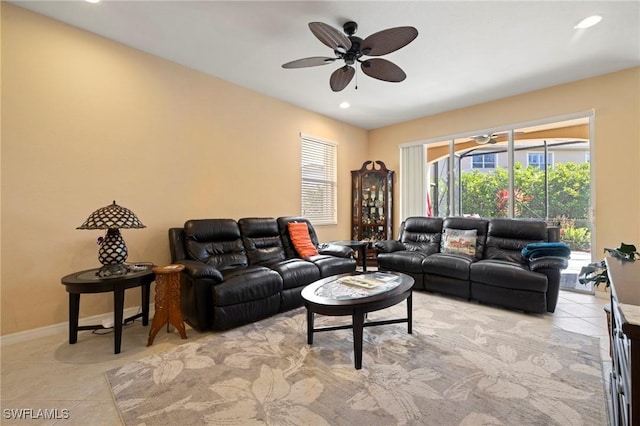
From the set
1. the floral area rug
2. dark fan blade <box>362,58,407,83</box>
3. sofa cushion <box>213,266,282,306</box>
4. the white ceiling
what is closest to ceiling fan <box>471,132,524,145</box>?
the white ceiling

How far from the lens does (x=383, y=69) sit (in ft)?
8.85

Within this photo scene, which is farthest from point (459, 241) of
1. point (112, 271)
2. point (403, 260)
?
point (112, 271)

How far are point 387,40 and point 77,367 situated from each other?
3.41m

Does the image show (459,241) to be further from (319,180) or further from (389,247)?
(319,180)

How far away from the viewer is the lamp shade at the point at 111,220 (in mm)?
2357

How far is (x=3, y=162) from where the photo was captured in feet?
7.93

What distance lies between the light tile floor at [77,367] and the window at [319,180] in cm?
291

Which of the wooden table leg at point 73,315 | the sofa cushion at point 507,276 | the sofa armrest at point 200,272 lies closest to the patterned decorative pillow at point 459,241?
the sofa cushion at point 507,276

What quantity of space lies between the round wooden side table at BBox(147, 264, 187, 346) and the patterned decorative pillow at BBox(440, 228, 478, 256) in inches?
137

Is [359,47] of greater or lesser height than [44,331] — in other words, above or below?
above

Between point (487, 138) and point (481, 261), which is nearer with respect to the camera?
point (481, 261)

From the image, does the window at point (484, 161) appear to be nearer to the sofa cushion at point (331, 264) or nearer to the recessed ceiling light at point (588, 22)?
the recessed ceiling light at point (588, 22)

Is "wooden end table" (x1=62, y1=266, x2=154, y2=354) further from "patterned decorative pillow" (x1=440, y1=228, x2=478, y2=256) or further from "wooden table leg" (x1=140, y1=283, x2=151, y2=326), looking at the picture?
"patterned decorative pillow" (x1=440, y1=228, x2=478, y2=256)

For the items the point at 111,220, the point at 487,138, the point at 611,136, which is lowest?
the point at 111,220
